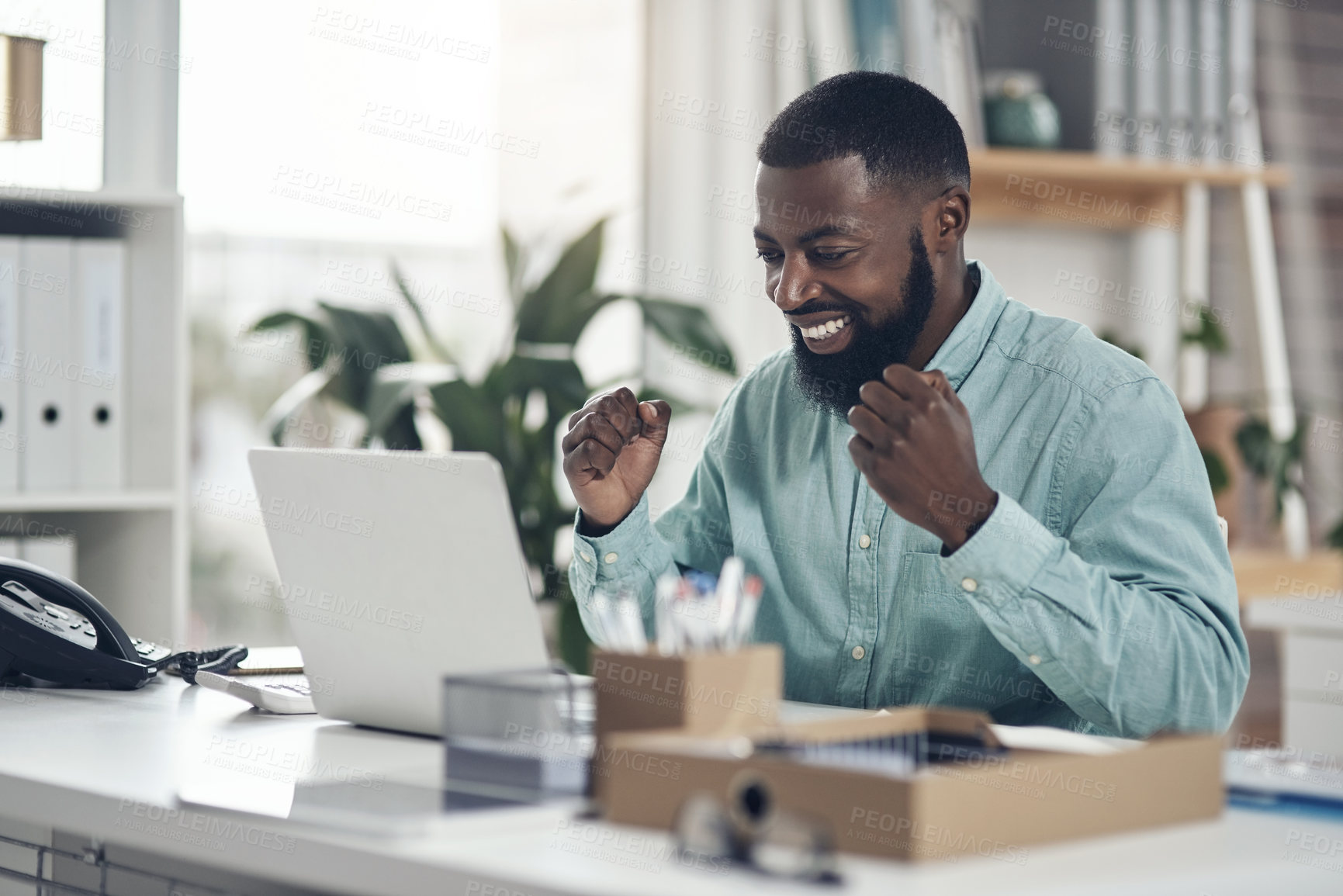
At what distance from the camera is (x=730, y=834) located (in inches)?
30.1

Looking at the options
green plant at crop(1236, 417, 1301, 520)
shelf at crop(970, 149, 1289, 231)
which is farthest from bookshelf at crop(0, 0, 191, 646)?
green plant at crop(1236, 417, 1301, 520)

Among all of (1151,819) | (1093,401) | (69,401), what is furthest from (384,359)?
(1151,819)

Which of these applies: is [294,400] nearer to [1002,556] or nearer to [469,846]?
[1002,556]

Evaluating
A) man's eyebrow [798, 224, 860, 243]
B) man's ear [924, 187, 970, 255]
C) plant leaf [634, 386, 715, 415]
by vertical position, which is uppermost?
man's ear [924, 187, 970, 255]

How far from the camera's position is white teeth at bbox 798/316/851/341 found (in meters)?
1.54

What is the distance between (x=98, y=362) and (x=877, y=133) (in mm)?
1193

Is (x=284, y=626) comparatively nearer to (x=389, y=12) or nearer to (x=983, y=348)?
(x=389, y=12)

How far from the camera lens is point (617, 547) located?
1.51m

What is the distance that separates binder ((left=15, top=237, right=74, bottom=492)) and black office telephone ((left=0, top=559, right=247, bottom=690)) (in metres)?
0.57

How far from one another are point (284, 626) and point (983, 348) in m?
1.92

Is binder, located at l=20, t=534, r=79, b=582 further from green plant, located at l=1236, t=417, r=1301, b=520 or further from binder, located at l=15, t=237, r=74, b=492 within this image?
green plant, located at l=1236, t=417, r=1301, b=520

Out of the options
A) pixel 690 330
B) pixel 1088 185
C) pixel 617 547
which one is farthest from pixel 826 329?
pixel 1088 185

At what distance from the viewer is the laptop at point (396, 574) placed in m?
1.07

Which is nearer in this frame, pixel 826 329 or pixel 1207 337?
pixel 826 329
